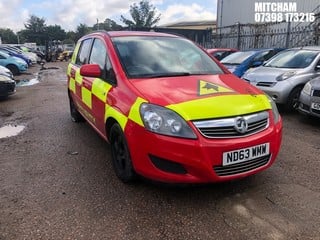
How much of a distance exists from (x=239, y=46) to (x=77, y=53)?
50.8 ft

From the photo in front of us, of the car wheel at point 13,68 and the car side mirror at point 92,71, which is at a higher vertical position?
the car side mirror at point 92,71

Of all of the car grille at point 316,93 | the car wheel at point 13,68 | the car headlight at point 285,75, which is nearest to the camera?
the car grille at point 316,93

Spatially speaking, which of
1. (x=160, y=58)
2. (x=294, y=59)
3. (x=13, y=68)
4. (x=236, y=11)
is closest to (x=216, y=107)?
(x=160, y=58)

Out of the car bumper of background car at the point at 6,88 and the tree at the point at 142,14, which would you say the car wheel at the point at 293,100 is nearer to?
the car bumper of background car at the point at 6,88

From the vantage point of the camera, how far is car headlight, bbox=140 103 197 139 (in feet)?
9.45

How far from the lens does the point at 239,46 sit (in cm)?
1977

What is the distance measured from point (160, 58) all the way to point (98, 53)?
993mm

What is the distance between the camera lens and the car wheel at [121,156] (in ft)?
11.1

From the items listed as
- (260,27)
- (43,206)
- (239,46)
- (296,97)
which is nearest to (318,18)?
(260,27)

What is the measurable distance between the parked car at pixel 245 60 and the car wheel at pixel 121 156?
21.3 feet

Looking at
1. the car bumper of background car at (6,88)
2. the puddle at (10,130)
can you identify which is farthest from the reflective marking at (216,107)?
the car bumper of background car at (6,88)

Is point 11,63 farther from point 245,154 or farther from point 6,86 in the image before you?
point 245,154

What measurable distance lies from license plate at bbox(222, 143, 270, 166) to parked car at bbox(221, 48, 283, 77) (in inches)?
259

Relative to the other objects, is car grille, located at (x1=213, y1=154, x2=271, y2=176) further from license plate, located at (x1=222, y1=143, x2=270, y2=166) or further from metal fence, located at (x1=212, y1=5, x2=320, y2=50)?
metal fence, located at (x1=212, y1=5, x2=320, y2=50)
